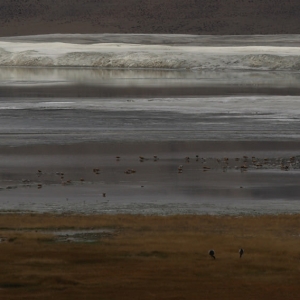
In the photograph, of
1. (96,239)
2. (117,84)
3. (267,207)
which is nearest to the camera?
(96,239)

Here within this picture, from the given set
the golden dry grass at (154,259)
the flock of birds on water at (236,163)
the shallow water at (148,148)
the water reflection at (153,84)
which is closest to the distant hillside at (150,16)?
the water reflection at (153,84)

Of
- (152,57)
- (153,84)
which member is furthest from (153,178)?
(152,57)

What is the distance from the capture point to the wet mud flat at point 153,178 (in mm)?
12344

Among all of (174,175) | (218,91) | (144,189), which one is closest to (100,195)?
(144,189)

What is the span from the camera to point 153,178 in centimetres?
1488

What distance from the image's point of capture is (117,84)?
39375 mm

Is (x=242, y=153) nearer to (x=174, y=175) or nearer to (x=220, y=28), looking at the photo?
(x=174, y=175)

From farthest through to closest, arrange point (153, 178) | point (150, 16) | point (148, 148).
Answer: point (150, 16) → point (148, 148) → point (153, 178)

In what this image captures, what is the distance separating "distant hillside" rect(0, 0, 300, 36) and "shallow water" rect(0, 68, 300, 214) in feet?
231

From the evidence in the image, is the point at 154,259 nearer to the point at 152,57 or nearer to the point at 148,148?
the point at 148,148

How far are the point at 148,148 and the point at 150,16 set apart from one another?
3644 inches

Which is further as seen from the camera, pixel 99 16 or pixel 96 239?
pixel 99 16

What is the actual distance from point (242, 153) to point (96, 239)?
8145 millimetres

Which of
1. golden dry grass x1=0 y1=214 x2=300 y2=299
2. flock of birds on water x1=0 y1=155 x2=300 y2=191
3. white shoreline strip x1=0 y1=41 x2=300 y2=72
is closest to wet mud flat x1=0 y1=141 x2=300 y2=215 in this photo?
flock of birds on water x1=0 y1=155 x2=300 y2=191
